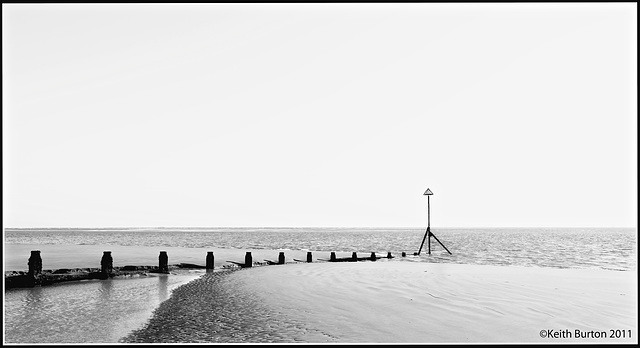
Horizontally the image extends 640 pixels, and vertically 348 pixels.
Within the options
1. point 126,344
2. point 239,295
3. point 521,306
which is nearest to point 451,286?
point 521,306

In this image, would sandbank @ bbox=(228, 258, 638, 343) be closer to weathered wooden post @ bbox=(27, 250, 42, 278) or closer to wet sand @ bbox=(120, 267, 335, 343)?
wet sand @ bbox=(120, 267, 335, 343)

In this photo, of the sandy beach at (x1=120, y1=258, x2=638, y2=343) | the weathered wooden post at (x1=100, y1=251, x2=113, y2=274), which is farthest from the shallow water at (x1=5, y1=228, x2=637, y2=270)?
the sandy beach at (x1=120, y1=258, x2=638, y2=343)

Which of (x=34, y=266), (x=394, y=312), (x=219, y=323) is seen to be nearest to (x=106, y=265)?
(x=34, y=266)

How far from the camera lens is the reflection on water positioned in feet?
32.4

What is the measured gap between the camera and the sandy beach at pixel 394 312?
33.1 feet

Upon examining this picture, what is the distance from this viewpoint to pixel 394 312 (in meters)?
12.6

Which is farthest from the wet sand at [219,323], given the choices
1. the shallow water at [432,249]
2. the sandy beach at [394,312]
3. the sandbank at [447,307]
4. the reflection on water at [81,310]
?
the shallow water at [432,249]

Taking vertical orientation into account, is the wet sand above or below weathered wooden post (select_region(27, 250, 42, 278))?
below

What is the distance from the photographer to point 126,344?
29.3ft

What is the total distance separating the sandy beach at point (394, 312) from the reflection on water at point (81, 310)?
612 mm

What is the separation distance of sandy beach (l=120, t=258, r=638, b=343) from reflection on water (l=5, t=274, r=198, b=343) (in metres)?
0.61

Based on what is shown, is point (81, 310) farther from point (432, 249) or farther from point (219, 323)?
point (432, 249)

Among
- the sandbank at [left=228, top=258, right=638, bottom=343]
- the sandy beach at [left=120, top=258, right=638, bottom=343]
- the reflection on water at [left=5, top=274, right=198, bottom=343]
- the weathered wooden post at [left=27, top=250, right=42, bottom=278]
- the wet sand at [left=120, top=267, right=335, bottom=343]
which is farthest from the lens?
the weathered wooden post at [left=27, top=250, right=42, bottom=278]

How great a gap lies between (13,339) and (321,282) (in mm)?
11638
